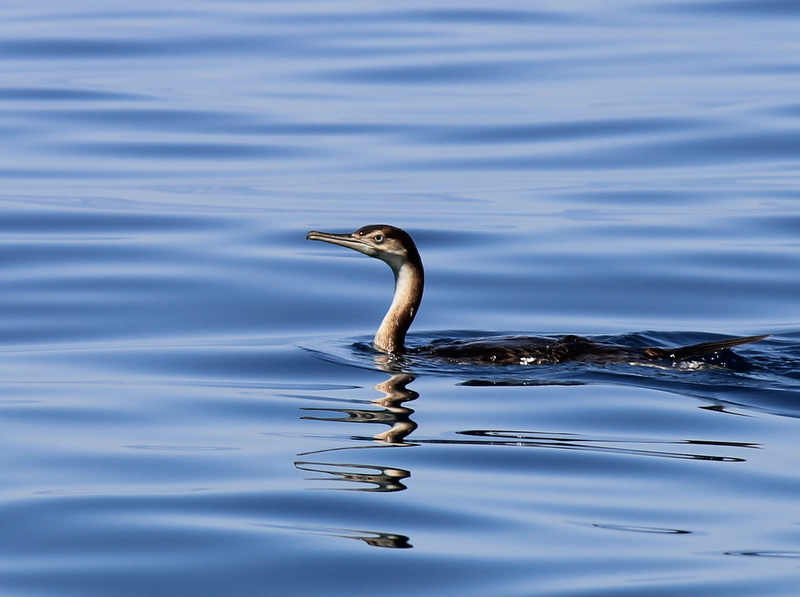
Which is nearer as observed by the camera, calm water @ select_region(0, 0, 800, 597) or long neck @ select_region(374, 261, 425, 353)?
calm water @ select_region(0, 0, 800, 597)

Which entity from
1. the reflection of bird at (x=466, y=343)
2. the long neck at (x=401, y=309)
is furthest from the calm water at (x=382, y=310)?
the long neck at (x=401, y=309)

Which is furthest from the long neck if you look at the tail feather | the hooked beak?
the tail feather

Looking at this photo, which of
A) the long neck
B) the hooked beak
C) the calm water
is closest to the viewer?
the calm water

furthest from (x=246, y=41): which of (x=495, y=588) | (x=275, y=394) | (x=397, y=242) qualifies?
(x=495, y=588)

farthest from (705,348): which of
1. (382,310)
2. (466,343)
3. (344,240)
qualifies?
(382,310)

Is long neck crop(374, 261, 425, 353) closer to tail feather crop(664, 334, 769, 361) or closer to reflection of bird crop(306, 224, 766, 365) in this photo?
reflection of bird crop(306, 224, 766, 365)

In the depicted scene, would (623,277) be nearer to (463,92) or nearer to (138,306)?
(138,306)

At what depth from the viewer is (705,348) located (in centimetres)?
942

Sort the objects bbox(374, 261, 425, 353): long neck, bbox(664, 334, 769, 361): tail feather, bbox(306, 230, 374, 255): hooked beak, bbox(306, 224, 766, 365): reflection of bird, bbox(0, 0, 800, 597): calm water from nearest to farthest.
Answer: bbox(0, 0, 800, 597): calm water < bbox(664, 334, 769, 361): tail feather < bbox(306, 224, 766, 365): reflection of bird < bbox(306, 230, 374, 255): hooked beak < bbox(374, 261, 425, 353): long neck

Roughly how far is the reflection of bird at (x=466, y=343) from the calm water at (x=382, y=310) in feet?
0.49

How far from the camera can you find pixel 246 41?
90.5 feet

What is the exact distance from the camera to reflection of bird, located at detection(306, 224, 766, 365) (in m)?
9.54

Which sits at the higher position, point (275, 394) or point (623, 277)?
point (623, 277)

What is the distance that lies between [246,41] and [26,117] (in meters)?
7.66
